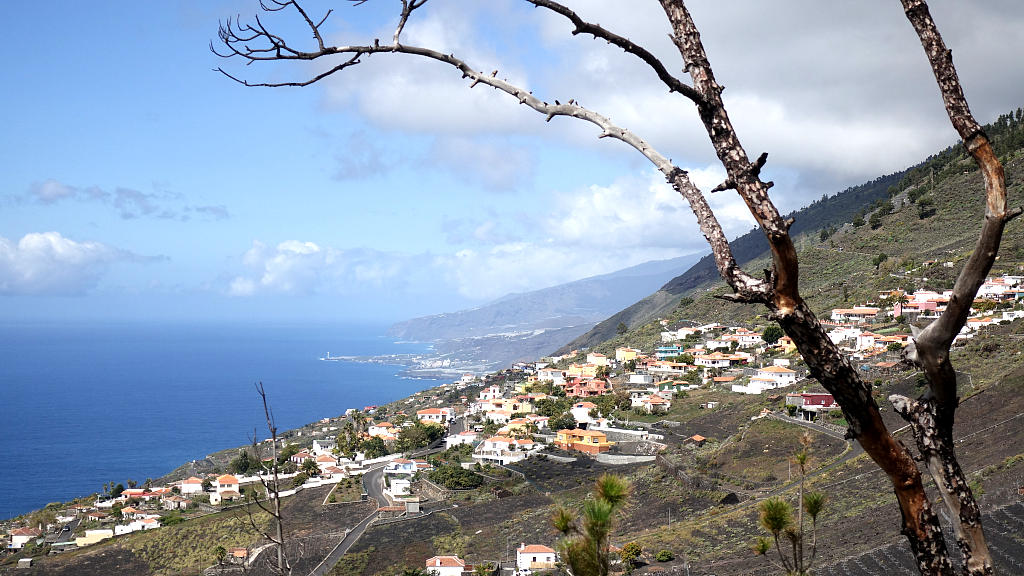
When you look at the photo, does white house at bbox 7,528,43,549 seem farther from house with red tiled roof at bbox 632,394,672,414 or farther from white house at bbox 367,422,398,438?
house with red tiled roof at bbox 632,394,672,414

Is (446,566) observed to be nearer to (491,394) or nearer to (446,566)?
(446,566)

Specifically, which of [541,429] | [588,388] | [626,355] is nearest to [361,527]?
[541,429]

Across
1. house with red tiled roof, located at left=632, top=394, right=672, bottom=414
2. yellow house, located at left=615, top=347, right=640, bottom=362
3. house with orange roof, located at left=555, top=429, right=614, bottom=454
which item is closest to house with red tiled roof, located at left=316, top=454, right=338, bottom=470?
house with orange roof, located at left=555, top=429, right=614, bottom=454

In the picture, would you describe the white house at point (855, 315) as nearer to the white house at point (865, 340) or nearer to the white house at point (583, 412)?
the white house at point (865, 340)

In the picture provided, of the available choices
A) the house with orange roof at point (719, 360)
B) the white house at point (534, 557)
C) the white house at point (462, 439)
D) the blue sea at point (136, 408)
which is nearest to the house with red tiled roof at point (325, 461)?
the white house at point (462, 439)

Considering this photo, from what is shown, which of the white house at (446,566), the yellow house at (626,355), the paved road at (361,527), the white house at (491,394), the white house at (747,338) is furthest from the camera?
the yellow house at (626,355)

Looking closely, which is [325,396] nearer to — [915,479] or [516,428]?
[516,428]
